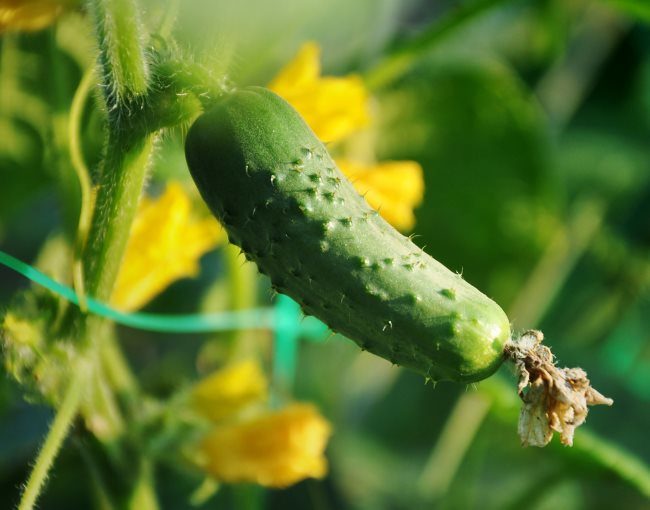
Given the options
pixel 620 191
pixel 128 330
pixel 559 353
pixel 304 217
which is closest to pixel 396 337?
pixel 304 217

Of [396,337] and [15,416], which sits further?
[15,416]

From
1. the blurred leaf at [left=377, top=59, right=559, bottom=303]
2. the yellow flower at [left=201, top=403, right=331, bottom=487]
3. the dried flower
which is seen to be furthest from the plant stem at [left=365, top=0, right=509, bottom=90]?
the dried flower

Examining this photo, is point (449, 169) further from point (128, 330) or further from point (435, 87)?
point (128, 330)

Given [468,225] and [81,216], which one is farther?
[468,225]

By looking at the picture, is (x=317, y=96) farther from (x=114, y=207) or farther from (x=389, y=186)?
(x=114, y=207)

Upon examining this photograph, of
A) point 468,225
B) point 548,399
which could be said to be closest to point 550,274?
point 468,225

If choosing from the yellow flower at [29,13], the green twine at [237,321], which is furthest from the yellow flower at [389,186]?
the yellow flower at [29,13]

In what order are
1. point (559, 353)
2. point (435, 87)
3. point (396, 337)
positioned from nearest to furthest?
1. point (396, 337)
2. point (559, 353)
3. point (435, 87)

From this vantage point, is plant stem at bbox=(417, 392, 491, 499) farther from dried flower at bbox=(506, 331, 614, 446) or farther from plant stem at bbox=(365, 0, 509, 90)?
dried flower at bbox=(506, 331, 614, 446)
